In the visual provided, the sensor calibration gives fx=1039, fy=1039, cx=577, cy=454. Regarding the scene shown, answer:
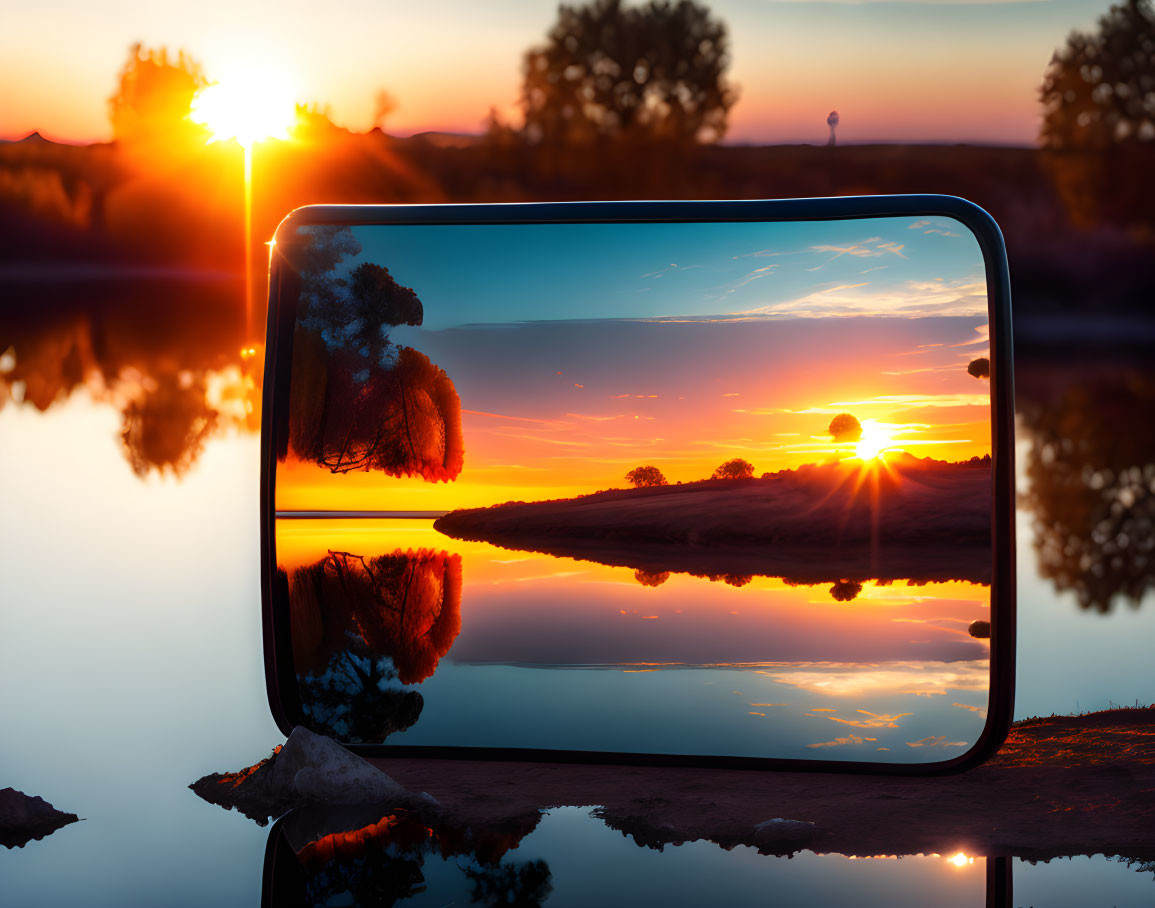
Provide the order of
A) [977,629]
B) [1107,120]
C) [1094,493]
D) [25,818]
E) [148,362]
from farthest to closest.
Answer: [1107,120] → [148,362] → [1094,493] → [25,818] → [977,629]

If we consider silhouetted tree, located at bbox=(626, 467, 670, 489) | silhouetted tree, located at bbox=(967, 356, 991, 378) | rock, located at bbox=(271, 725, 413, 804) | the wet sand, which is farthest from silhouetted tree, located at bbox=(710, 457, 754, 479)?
rock, located at bbox=(271, 725, 413, 804)

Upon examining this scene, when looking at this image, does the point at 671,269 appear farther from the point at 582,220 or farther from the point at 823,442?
the point at 823,442

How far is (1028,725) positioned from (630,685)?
2316 mm

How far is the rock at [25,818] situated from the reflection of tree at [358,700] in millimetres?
822

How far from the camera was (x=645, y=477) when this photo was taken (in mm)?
2414

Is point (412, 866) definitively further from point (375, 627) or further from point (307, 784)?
point (375, 627)

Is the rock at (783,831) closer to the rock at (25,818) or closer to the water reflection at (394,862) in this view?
the water reflection at (394,862)

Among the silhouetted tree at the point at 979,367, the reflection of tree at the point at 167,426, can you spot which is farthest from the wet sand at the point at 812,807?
the reflection of tree at the point at 167,426

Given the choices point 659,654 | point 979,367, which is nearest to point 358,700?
point 659,654

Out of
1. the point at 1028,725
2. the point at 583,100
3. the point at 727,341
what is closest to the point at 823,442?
the point at 727,341

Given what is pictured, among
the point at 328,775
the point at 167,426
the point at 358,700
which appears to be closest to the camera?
the point at 358,700

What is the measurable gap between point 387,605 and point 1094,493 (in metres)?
9.06

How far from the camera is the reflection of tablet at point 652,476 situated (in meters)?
2.31

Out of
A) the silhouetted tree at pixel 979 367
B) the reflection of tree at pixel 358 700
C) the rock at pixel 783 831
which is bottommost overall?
the rock at pixel 783 831
